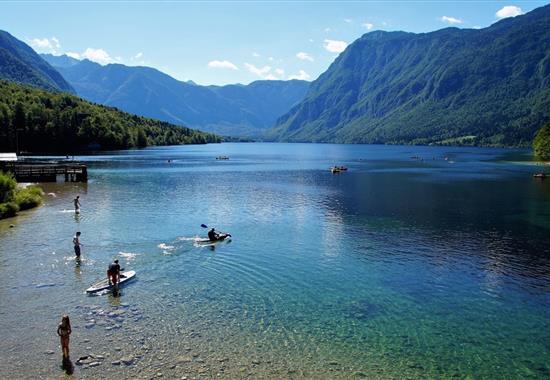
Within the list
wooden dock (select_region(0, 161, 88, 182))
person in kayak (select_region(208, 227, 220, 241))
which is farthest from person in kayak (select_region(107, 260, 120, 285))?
wooden dock (select_region(0, 161, 88, 182))

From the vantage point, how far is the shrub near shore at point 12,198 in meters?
65.8

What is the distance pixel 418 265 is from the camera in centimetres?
4591

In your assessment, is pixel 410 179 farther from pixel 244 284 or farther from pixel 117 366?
pixel 117 366

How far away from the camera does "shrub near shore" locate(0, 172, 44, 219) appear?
65750mm

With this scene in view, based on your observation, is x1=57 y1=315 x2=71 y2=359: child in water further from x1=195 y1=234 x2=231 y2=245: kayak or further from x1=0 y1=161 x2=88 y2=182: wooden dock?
x1=0 y1=161 x2=88 y2=182: wooden dock

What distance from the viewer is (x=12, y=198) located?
70.3 meters

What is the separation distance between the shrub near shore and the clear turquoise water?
264 cm

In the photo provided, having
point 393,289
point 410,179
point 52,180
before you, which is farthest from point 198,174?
point 393,289

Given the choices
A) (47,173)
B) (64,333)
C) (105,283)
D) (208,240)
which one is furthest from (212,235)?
(47,173)

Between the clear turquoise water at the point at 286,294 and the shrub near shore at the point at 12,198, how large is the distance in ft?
8.66

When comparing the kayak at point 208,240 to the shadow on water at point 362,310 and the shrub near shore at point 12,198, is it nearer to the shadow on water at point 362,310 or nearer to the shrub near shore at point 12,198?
the shadow on water at point 362,310

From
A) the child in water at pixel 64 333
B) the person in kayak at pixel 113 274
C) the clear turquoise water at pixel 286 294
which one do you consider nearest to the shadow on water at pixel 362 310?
the clear turquoise water at pixel 286 294

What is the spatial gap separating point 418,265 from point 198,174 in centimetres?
10955

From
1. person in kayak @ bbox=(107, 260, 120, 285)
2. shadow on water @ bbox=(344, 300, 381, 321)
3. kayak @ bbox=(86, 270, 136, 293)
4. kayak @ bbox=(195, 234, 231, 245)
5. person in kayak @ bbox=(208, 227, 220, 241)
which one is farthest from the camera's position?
person in kayak @ bbox=(208, 227, 220, 241)
